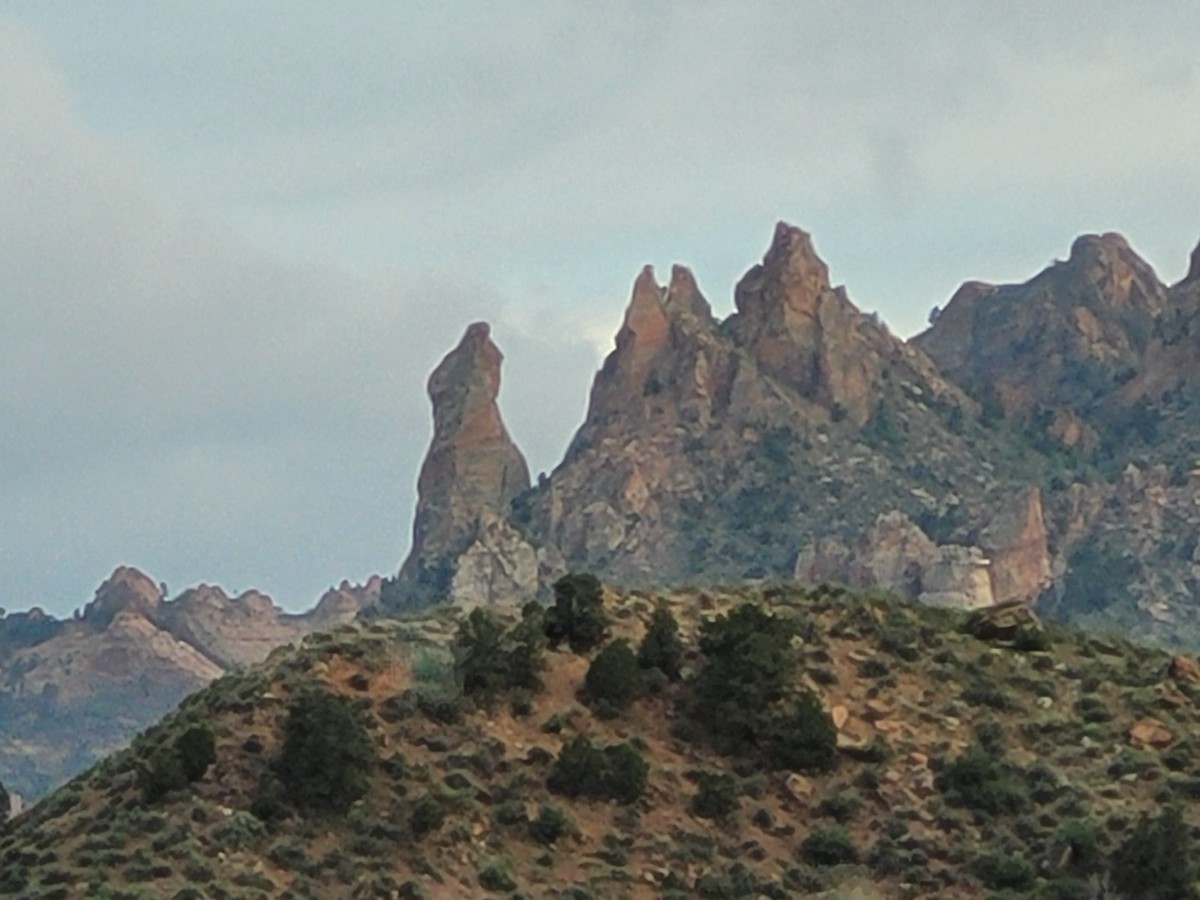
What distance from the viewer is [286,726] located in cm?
4306

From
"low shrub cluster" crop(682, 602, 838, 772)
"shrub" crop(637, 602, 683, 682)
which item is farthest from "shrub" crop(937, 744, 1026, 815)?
"shrub" crop(637, 602, 683, 682)

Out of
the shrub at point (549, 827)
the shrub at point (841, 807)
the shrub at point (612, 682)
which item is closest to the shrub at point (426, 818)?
the shrub at point (549, 827)

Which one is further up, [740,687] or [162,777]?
[740,687]

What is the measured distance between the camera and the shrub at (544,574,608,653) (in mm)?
49125

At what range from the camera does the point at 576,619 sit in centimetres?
4916

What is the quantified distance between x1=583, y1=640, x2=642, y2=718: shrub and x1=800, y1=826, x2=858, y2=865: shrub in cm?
562

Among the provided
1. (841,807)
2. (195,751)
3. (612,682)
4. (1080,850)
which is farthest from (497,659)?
(1080,850)

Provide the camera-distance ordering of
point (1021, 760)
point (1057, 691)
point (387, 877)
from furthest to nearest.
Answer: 1. point (1057, 691)
2. point (1021, 760)
3. point (387, 877)

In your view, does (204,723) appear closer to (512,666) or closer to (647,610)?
(512,666)

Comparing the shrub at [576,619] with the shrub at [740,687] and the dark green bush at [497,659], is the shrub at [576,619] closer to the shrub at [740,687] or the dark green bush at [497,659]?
the dark green bush at [497,659]

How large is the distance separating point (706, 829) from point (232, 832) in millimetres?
9091

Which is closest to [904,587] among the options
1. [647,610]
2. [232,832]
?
[647,610]

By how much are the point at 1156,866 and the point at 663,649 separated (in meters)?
12.5

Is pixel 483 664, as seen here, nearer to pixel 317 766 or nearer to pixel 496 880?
pixel 317 766
